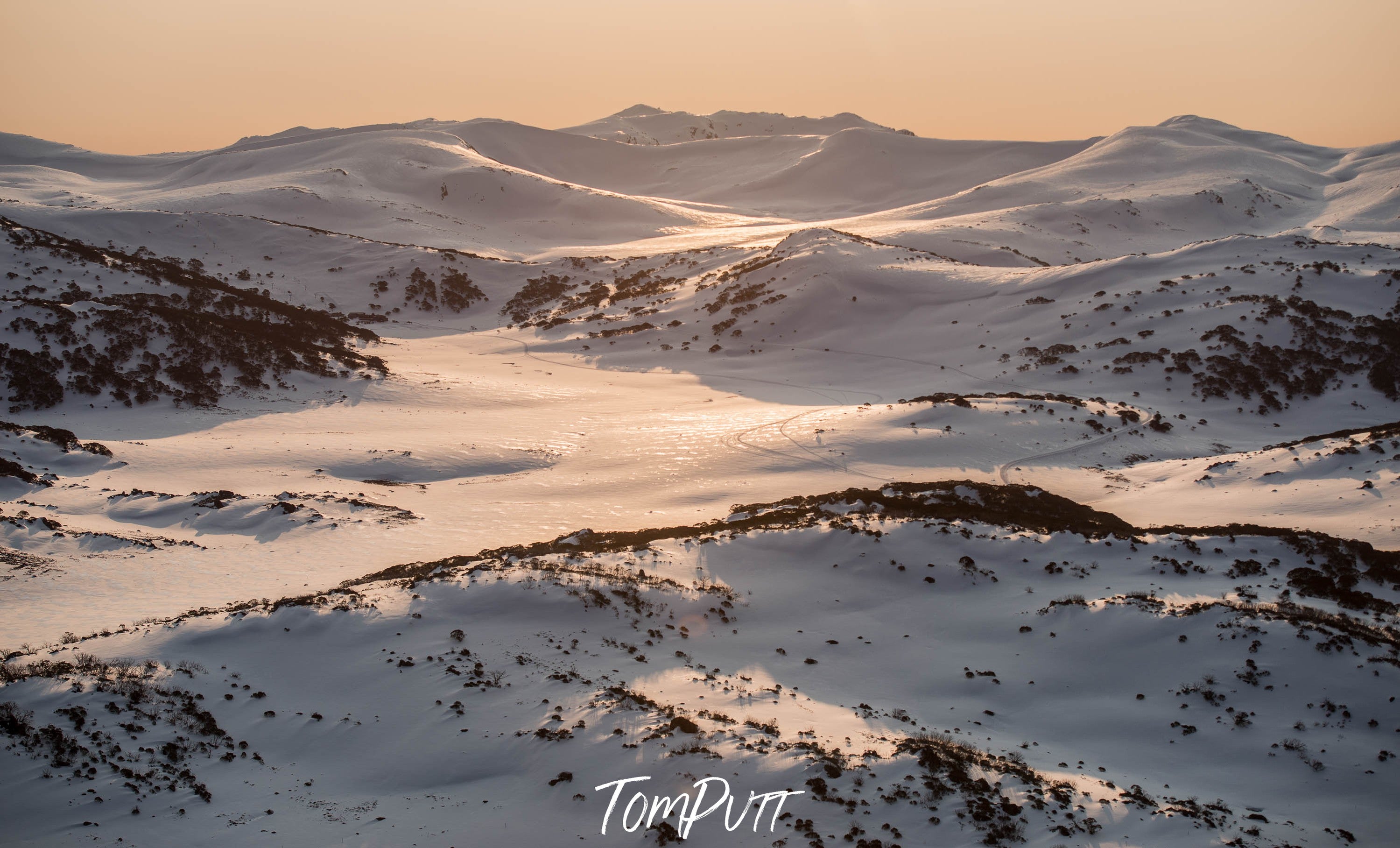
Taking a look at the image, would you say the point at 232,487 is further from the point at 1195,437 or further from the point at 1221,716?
the point at 1195,437

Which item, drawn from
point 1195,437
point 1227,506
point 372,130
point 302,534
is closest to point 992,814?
point 1227,506

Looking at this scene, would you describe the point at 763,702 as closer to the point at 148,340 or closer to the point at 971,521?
the point at 971,521

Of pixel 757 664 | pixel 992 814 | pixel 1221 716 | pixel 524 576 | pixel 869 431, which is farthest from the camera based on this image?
pixel 869 431

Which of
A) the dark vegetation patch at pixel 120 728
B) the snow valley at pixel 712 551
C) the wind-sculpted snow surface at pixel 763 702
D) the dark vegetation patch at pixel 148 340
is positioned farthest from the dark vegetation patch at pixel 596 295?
the dark vegetation patch at pixel 120 728

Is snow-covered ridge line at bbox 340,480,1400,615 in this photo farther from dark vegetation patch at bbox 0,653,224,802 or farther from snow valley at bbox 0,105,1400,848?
dark vegetation patch at bbox 0,653,224,802

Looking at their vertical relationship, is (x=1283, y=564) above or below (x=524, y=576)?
above

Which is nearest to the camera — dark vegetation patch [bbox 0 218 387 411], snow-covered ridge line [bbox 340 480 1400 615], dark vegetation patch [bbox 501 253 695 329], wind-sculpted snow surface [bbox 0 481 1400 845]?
wind-sculpted snow surface [bbox 0 481 1400 845]

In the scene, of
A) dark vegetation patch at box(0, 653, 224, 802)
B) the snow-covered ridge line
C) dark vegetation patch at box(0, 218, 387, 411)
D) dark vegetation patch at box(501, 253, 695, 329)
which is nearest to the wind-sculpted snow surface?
dark vegetation patch at box(0, 653, 224, 802)
